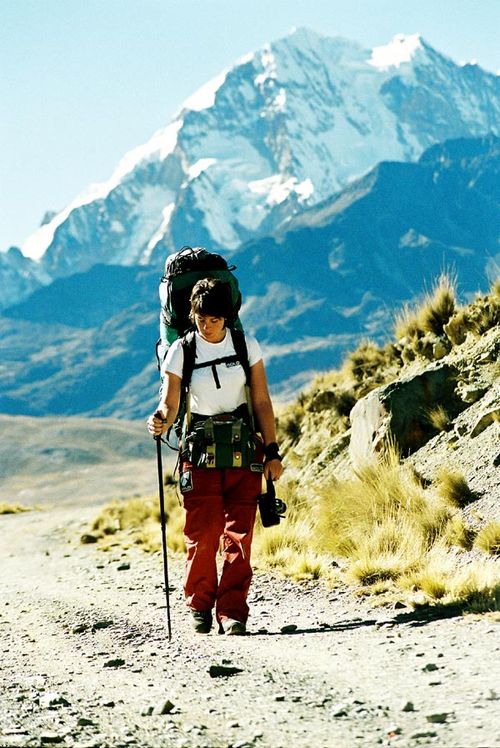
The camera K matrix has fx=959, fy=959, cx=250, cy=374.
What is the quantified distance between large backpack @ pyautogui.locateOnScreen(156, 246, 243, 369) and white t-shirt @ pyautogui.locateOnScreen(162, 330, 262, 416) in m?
0.71

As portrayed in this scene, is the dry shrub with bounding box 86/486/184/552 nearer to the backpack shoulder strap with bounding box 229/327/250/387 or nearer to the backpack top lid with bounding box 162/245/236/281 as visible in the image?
the backpack top lid with bounding box 162/245/236/281

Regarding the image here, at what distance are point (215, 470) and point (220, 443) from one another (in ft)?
0.85

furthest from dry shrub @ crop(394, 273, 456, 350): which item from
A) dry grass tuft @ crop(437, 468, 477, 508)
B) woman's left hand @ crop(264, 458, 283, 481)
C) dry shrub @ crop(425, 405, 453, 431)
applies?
woman's left hand @ crop(264, 458, 283, 481)

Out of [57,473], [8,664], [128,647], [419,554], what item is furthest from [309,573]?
[57,473]

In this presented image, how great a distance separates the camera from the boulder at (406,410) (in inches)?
415

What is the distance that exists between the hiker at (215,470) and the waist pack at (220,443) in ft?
0.15

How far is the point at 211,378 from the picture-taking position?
6.51 meters

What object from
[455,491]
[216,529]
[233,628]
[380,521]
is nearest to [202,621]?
[233,628]

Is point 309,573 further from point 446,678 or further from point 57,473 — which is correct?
point 57,473

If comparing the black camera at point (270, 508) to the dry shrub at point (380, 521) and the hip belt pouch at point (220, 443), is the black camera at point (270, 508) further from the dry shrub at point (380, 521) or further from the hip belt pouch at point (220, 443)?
the dry shrub at point (380, 521)

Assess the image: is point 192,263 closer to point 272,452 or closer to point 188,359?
point 188,359

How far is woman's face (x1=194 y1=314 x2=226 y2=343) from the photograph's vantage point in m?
6.44

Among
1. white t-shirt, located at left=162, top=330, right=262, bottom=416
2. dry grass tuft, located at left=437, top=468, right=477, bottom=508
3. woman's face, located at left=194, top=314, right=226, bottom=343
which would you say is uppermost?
woman's face, located at left=194, top=314, right=226, bottom=343

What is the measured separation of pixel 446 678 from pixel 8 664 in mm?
2998
